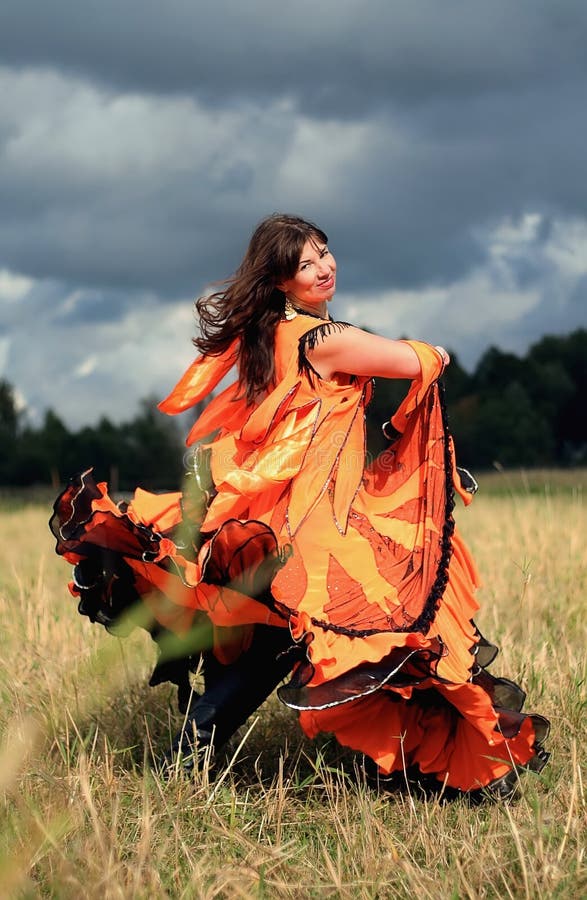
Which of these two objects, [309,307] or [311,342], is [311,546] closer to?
[311,342]

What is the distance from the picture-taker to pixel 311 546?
2998 mm

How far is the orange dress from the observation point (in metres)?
2.89

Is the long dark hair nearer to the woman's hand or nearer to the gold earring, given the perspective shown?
the gold earring

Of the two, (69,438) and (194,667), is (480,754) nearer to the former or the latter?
(194,667)

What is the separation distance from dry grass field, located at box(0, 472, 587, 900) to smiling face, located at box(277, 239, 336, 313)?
1395mm

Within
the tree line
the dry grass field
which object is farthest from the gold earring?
the tree line

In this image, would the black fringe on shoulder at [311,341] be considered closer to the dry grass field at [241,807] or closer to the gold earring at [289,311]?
the gold earring at [289,311]

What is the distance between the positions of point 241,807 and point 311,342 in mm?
1433

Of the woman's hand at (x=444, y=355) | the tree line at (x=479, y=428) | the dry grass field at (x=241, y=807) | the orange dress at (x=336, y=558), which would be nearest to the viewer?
the dry grass field at (x=241, y=807)

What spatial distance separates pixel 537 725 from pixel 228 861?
1.11m

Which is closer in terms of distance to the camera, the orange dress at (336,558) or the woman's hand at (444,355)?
the orange dress at (336,558)

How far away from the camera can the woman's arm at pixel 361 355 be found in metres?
3.09

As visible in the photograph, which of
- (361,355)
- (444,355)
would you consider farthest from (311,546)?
(444,355)

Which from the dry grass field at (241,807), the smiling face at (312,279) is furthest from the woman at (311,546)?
the dry grass field at (241,807)
